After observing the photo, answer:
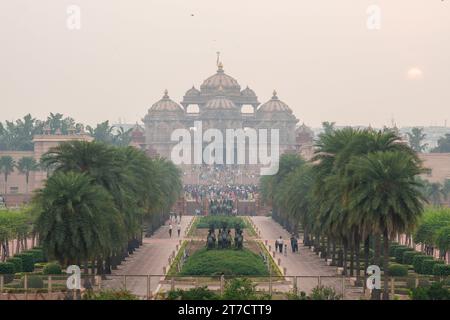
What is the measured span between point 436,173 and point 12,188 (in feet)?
155

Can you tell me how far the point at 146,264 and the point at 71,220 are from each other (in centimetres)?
1665

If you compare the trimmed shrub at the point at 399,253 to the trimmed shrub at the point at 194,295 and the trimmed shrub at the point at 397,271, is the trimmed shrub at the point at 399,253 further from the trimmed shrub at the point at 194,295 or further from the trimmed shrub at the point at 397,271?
the trimmed shrub at the point at 194,295

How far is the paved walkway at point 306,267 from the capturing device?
4709 cm

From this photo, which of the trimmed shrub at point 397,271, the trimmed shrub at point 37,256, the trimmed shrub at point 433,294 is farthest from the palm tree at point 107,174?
the trimmed shrub at point 433,294

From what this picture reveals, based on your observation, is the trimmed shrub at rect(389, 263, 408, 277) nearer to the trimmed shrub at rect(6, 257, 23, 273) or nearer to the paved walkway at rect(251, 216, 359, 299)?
the paved walkway at rect(251, 216, 359, 299)

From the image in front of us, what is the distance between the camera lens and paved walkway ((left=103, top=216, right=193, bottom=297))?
155ft

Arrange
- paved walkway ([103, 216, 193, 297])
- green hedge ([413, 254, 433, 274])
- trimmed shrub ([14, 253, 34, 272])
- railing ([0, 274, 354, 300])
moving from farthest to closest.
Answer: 1. green hedge ([413, 254, 433, 274])
2. trimmed shrub ([14, 253, 34, 272])
3. paved walkway ([103, 216, 193, 297])
4. railing ([0, 274, 354, 300])

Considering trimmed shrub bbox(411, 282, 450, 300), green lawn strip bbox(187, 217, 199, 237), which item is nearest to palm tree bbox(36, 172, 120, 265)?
trimmed shrub bbox(411, 282, 450, 300)

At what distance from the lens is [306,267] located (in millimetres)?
58469

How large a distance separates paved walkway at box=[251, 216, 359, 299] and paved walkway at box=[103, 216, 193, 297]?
5.39m

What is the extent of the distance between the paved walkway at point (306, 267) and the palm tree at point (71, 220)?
7.11m

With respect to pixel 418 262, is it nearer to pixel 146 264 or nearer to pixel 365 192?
pixel 365 192
